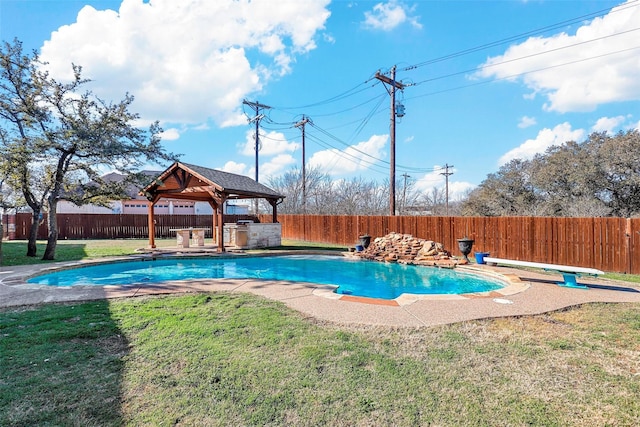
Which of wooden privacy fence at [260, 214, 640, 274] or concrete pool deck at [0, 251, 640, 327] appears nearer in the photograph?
concrete pool deck at [0, 251, 640, 327]

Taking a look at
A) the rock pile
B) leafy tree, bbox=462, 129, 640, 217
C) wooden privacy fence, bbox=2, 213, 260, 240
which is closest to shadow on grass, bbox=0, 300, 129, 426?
the rock pile

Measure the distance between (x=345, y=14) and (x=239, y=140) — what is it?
17433mm

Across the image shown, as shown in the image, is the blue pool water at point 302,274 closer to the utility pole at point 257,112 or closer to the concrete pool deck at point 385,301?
the concrete pool deck at point 385,301

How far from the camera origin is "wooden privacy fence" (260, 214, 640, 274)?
824 centimetres

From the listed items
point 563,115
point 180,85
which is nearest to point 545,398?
point 180,85

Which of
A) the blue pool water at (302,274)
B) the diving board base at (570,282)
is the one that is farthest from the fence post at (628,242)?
the blue pool water at (302,274)

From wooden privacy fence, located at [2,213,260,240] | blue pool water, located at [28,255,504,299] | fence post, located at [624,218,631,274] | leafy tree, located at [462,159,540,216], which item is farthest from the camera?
leafy tree, located at [462,159,540,216]

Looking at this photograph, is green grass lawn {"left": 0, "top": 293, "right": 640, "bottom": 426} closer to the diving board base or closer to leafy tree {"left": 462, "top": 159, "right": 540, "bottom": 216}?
the diving board base

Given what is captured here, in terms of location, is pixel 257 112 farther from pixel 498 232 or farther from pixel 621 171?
pixel 621 171

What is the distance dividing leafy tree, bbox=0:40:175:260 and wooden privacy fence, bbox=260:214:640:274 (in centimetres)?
1010

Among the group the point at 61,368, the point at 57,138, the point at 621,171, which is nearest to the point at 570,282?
the point at 61,368

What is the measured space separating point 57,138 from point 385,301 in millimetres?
10663

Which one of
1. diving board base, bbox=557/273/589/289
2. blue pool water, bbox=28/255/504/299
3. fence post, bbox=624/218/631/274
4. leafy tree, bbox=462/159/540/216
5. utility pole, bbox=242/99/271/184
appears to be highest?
utility pole, bbox=242/99/271/184

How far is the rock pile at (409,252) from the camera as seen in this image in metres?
10.6
